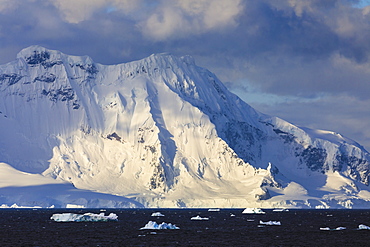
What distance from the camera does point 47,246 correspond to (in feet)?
429

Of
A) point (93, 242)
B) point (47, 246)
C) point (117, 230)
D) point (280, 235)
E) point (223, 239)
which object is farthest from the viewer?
point (117, 230)

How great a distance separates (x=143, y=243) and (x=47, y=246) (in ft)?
65.7

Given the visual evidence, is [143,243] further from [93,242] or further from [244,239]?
[244,239]

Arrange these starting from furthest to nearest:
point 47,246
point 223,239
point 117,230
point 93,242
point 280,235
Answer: point 117,230 < point 280,235 < point 223,239 < point 93,242 < point 47,246

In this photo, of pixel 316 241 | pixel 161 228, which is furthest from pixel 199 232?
pixel 316 241

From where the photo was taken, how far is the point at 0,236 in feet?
513

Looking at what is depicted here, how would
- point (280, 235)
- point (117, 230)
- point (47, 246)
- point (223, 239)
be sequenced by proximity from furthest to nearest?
1. point (117, 230)
2. point (280, 235)
3. point (223, 239)
4. point (47, 246)

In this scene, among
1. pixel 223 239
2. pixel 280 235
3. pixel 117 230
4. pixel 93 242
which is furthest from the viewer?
pixel 117 230

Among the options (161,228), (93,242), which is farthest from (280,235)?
(93,242)

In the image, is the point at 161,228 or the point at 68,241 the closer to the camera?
the point at 68,241

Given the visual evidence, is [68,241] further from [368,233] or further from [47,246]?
[368,233]

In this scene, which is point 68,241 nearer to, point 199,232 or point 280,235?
point 199,232

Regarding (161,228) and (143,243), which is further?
(161,228)

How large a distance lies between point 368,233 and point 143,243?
215 ft
